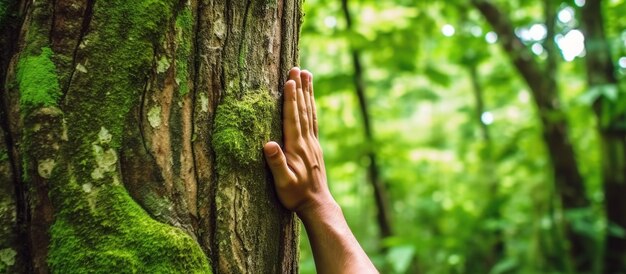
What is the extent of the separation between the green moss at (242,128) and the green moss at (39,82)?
445mm

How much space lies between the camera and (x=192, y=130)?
60.5 inches

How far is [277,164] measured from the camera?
1703 mm

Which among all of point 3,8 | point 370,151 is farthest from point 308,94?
point 370,151

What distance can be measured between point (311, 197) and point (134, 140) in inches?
25.7

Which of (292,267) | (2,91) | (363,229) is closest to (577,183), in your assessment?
(363,229)

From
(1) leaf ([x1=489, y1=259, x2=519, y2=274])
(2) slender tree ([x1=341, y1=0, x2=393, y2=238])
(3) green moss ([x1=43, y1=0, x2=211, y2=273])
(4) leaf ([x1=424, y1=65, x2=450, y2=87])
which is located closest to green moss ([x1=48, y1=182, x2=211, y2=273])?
(3) green moss ([x1=43, y1=0, x2=211, y2=273])

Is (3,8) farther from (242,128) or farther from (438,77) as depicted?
(438,77)

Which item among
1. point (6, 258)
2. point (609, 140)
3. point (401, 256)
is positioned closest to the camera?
→ point (6, 258)

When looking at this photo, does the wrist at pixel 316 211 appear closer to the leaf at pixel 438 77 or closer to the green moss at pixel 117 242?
the green moss at pixel 117 242

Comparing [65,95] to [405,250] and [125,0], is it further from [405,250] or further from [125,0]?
[405,250]

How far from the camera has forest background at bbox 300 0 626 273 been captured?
207 inches

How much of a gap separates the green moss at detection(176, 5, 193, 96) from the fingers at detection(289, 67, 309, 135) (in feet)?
1.40

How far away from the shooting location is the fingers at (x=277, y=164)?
1693 mm

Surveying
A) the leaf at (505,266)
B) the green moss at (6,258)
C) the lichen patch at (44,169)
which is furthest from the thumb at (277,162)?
the leaf at (505,266)
